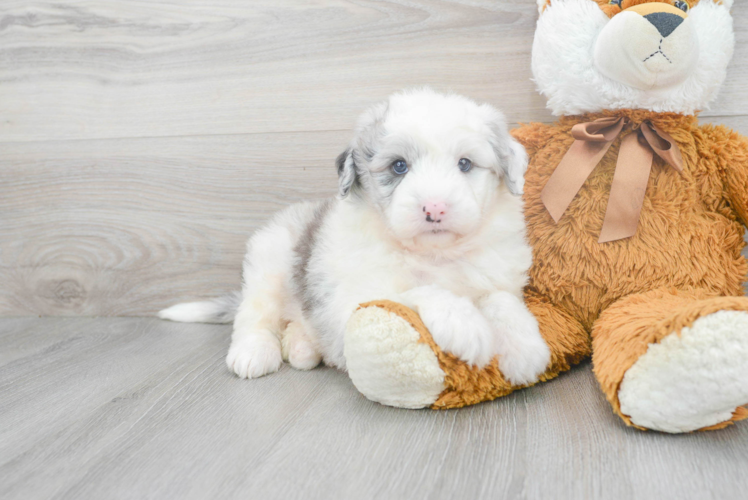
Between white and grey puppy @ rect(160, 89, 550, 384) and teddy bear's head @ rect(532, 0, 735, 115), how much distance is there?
233 millimetres

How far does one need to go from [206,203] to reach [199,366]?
0.79 meters

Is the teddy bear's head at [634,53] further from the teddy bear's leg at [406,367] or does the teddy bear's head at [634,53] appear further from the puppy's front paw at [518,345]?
the teddy bear's leg at [406,367]

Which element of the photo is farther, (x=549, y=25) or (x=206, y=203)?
(x=206, y=203)

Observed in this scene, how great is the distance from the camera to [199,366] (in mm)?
1742

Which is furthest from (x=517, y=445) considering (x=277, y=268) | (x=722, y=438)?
(x=277, y=268)

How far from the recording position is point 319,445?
3.84 feet

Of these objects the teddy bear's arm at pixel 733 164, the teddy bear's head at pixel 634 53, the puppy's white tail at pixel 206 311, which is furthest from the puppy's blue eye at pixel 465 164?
the puppy's white tail at pixel 206 311

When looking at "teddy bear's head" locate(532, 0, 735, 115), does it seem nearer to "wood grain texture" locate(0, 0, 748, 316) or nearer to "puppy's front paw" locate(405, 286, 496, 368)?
"wood grain texture" locate(0, 0, 748, 316)

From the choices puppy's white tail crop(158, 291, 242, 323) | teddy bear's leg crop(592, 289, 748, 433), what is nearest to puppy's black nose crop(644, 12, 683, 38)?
teddy bear's leg crop(592, 289, 748, 433)

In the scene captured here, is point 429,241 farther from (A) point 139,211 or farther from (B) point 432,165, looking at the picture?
(A) point 139,211

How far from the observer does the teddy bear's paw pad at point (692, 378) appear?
100 centimetres

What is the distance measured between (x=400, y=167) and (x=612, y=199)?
573 mm

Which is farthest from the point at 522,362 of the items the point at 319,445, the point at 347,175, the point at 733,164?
the point at 733,164

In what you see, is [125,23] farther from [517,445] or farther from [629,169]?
[517,445]
